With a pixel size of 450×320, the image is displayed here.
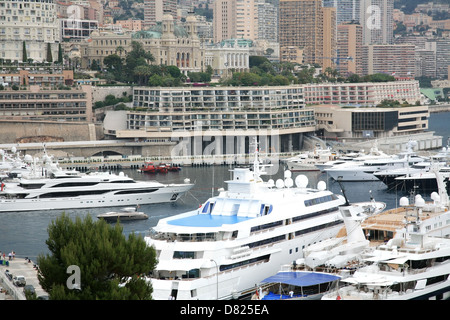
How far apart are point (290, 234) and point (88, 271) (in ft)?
39.7

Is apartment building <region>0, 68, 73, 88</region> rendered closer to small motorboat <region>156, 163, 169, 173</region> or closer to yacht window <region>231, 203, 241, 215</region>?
small motorboat <region>156, 163, 169, 173</region>

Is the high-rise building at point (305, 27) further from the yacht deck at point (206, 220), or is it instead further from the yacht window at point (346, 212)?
the yacht window at point (346, 212)

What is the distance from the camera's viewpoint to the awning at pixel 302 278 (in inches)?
1123

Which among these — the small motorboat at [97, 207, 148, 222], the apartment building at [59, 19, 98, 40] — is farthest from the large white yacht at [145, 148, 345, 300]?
the apartment building at [59, 19, 98, 40]

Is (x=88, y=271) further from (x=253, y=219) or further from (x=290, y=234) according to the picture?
(x=290, y=234)

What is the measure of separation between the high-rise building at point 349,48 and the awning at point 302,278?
148 meters

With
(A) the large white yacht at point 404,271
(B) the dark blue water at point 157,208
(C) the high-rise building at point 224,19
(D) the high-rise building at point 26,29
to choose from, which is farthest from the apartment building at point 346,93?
(A) the large white yacht at point 404,271

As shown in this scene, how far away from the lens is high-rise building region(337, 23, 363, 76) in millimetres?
175750

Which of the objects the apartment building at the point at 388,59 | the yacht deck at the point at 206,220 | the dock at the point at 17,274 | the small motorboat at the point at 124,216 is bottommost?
the small motorboat at the point at 124,216

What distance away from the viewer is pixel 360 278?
2756cm

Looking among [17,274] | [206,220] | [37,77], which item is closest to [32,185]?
[17,274]

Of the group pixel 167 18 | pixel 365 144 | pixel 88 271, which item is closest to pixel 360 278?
pixel 88 271

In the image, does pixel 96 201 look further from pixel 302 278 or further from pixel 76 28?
pixel 76 28

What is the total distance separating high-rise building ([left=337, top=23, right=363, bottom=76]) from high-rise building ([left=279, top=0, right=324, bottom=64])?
10329mm
